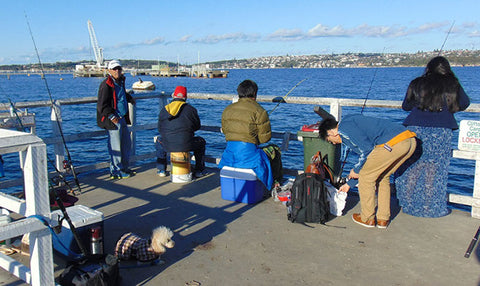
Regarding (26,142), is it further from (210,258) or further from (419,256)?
(419,256)

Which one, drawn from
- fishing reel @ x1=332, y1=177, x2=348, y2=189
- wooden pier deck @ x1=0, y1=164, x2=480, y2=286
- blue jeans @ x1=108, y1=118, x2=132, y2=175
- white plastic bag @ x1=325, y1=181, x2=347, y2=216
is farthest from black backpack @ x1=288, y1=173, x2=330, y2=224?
blue jeans @ x1=108, y1=118, x2=132, y2=175

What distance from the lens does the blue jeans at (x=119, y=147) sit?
6.55 meters

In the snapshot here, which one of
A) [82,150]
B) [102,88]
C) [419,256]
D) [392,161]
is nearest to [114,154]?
[102,88]

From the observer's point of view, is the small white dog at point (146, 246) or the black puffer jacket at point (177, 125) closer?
the small white dog at point (146, 246)

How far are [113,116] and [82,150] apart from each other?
1252cm

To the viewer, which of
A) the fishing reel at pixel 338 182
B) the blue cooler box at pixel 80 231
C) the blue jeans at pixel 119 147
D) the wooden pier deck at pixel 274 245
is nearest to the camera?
the wooden pier deck at pixel 274 245

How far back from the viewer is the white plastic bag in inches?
199

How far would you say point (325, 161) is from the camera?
5.80 m

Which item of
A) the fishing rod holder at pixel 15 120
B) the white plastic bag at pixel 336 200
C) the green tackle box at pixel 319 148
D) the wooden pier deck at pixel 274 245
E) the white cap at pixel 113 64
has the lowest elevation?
the wooden pier deck at pixel 274 245

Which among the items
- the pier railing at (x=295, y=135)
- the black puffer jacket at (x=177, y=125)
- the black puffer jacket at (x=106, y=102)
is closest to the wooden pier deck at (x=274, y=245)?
the pier railing at (x=295, y=135)

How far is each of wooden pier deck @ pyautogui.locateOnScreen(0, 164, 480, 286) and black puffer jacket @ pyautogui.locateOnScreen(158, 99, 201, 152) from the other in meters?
0.73

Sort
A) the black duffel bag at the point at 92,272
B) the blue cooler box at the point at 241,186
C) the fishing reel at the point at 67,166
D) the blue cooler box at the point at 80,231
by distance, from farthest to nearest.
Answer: the fishing reel at the point at 67,166 → the blue cooler box at the point at 241,186 → the blue cooler box at the point at 80,231 → the black duffel bag at the point at 92,272

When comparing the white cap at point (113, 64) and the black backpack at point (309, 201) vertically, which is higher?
the white cap at point (113, 64)

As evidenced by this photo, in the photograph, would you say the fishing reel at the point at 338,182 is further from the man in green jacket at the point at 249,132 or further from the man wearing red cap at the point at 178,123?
the man wearing red cap at the point at 178,123
